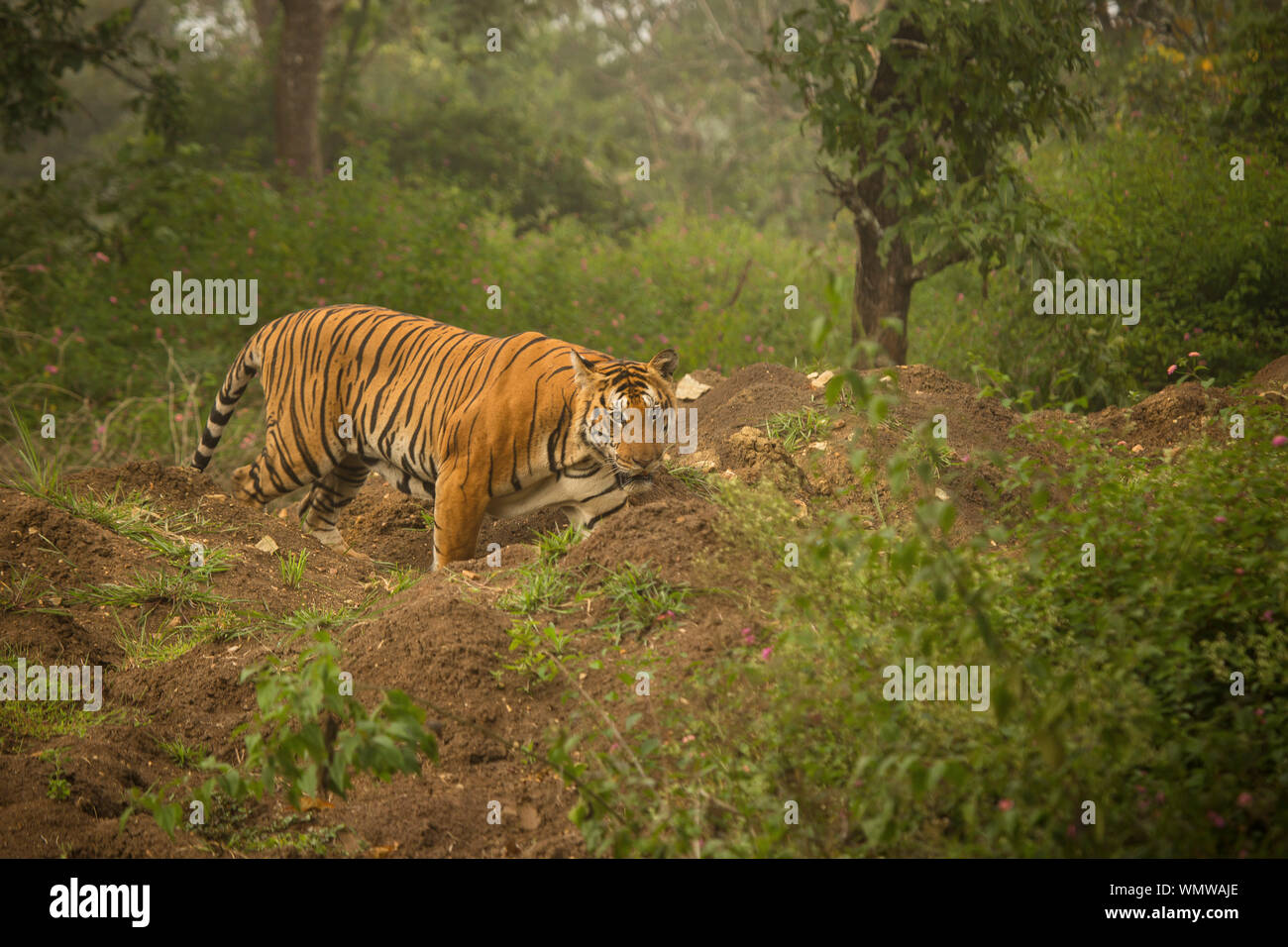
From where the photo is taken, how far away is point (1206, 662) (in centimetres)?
321

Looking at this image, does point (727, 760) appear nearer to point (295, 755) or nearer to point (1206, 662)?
point (295, 755)

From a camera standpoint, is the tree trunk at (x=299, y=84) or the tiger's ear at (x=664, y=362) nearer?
the tiger's ear at (x=664, y=362)

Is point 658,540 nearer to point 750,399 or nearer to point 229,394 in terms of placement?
point 750,399

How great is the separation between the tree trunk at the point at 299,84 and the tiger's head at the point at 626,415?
9360mm

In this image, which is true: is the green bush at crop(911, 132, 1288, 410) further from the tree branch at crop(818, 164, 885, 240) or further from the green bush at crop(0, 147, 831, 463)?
the green bush at crop(0, 147, 831, 463)

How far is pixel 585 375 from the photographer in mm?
4742

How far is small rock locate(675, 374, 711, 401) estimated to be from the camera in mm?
6855

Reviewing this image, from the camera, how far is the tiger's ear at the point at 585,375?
4707 mm

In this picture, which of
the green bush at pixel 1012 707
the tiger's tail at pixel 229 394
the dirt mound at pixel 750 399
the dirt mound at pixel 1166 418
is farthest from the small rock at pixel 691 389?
the green bush at pixel 1012 707

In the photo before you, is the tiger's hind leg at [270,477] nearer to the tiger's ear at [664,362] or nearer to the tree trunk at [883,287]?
the tiger's ear at [664,362]

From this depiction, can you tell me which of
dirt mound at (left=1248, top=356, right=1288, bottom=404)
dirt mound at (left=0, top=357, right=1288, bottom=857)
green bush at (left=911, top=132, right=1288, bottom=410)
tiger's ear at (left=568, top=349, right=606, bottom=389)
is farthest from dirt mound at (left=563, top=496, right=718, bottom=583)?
green bush at (left=911, top=132, right=1288, bottom=410)

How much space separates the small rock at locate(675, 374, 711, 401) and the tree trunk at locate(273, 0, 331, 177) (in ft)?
25.5

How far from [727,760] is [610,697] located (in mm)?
495
